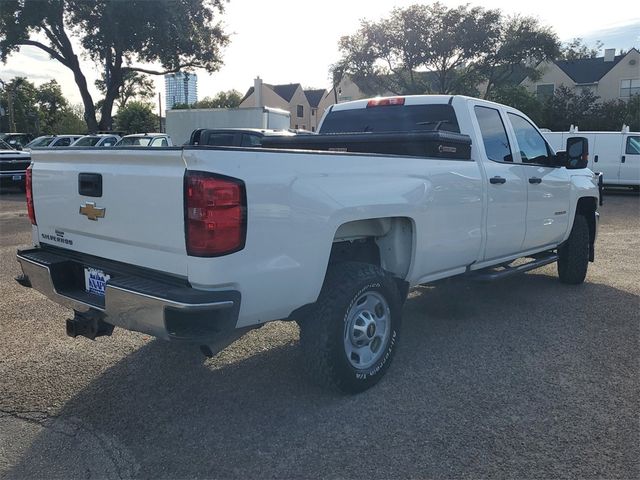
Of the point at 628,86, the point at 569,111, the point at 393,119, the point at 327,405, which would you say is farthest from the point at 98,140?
the point at 628,86

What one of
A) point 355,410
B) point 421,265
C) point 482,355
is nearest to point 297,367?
point 355,410

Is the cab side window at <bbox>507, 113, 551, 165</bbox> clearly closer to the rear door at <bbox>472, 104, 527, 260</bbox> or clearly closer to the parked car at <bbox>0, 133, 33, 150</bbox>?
the rear door at <bbox>472, 104, 527, 260</bbox>

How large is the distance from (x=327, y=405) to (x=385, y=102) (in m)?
3.10

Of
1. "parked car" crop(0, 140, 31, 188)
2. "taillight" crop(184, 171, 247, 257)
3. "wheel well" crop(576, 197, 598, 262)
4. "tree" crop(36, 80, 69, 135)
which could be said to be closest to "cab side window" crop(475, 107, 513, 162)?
"wheel well" crop(576, 197, 598, 262)

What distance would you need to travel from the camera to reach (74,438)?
9.86ft

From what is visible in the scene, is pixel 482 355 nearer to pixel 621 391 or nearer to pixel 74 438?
pixel 621 391

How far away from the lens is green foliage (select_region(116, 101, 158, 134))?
173 feet

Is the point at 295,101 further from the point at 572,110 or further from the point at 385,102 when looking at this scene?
the point at 385,102

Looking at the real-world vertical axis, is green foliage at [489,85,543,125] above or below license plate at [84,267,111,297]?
above

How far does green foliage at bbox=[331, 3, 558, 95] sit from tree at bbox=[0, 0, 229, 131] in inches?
463

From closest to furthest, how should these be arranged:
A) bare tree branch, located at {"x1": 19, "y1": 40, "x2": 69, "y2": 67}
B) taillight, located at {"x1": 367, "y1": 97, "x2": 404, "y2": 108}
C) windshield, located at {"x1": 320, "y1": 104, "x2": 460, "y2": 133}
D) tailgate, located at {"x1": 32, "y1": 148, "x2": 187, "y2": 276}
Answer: tailgate, located at {"x1": 32, "y1": 148, "x2": 187, "y2": 276} < windshield, located at {"x1": 320, "y1": 104, "x2": 460, "y2": 133} < taillight, located at {"x1": 367, "y1": 97, "x2": 404, "y2": 108} < bare tree branch, located at {"x1": 19, "y1": 40, "x2": 69, "y2": 67}

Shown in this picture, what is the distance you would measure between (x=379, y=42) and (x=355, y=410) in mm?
35128

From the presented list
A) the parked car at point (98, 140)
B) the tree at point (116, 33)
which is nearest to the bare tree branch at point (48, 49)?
the tree at point (116, 33)

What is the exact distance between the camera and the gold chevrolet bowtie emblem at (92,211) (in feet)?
10.3
